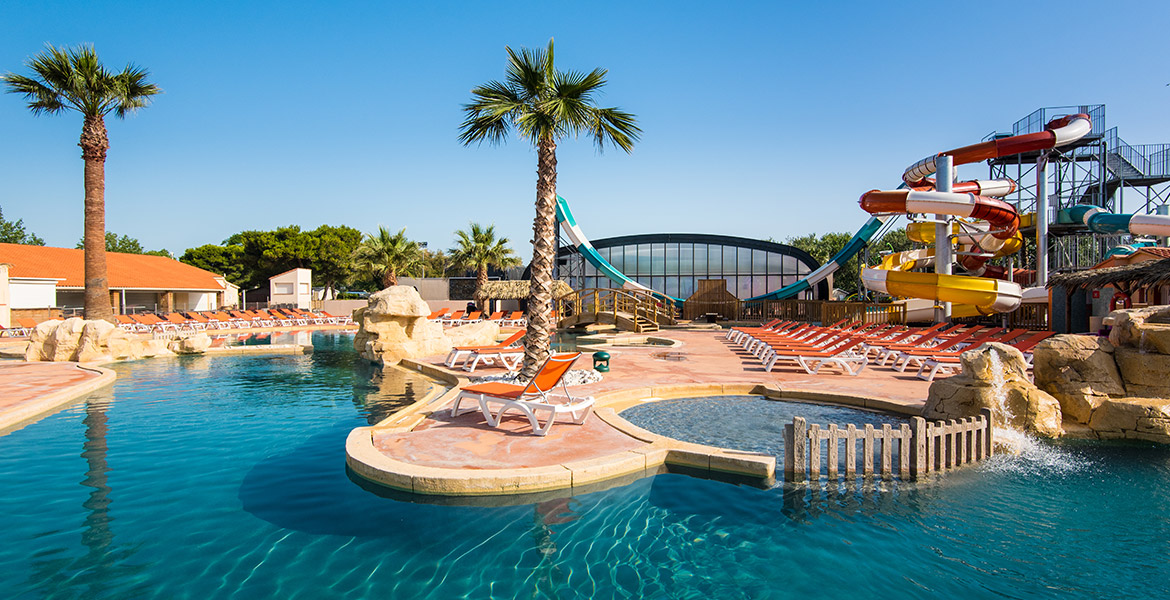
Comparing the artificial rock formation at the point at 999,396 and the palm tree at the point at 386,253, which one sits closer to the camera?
the artificial rock formation at the point at 999,396

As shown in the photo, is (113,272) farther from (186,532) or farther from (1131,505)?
(1131,505)

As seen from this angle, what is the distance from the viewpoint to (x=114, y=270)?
34.7 meters

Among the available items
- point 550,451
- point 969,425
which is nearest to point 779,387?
point 969,425

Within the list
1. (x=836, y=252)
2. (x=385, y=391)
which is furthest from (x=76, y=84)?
(x=836, y=252)

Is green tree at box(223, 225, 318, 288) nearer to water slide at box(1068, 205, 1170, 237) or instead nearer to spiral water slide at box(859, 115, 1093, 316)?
spiral water slide at box(859, 115, 1093, 316)

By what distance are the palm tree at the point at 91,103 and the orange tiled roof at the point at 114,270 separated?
1258cm

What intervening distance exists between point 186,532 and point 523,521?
8.98 ft

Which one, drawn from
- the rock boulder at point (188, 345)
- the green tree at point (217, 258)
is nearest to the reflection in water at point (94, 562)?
the rock boulder at point (188, 345)

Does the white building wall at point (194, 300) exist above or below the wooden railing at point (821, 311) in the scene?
above

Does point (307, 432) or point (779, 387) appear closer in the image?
point (307, 432)

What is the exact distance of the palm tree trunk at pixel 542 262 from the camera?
9703mm

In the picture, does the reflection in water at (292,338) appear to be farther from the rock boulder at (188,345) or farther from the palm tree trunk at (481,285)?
the palm tree trunk at (481,285)

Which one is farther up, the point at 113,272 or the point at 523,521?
the point at 113,272

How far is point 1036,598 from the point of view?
382 centimetres
